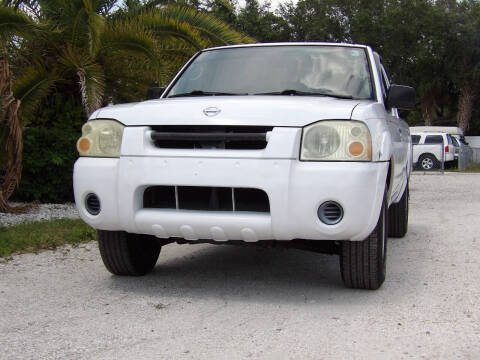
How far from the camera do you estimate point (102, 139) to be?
4.62 meters

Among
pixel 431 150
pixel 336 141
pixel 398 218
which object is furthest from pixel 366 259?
pixel 431 150

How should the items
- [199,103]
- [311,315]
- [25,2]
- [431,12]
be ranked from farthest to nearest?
[431,12], [25,2], [199,103], [311,315]

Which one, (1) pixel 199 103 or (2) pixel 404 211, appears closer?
(1) pixel 199 103

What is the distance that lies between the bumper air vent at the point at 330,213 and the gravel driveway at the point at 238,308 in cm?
57

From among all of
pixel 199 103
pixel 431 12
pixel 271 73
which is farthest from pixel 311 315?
pixel 431 12

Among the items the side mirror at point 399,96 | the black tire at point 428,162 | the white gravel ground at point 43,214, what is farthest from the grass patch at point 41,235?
the black tire at point 428,162

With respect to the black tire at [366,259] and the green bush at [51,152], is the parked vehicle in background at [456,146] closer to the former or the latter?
the green bush at [51,152]

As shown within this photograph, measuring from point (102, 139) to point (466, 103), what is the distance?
36805 mm

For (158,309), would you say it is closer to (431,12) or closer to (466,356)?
(466,356)

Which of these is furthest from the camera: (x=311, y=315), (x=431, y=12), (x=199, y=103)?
(x=431, y=12)

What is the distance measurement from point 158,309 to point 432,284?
81.6 inches

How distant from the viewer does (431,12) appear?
36.0 meters

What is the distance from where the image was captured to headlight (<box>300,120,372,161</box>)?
4.18 metres

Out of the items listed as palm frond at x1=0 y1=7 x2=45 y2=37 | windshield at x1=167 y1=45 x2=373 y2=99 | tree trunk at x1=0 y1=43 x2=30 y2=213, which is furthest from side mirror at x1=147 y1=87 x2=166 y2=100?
palm frond at x1=0 y1=7 x2=45 y2=37
